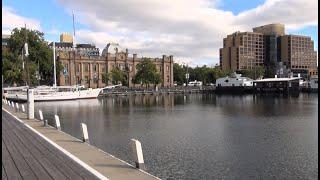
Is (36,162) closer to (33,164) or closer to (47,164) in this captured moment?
(33,164)

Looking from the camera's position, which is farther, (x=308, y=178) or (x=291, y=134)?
(x=291, y=134)

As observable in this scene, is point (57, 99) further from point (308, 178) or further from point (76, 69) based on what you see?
point (308, 178)

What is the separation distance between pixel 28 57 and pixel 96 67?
6643cm

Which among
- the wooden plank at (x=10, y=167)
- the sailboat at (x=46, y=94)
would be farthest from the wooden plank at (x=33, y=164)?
the sailboat at (x=46, y=94)

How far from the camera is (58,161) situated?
16109 mm

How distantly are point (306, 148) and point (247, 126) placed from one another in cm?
1250

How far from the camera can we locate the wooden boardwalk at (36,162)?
13742 millimetres

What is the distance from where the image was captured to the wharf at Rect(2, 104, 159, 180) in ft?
45.6

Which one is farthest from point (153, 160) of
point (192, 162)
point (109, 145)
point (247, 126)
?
point (247, 126)

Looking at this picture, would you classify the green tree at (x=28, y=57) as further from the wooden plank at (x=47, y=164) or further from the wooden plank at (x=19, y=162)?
the wooden plank at (x=47, y=164)

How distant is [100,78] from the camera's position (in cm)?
16462

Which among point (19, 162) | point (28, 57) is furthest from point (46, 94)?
point (19, 162)

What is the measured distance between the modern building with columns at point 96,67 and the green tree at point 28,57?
120 feet

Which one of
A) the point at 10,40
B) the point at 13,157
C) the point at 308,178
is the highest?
the point at 10,40
